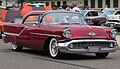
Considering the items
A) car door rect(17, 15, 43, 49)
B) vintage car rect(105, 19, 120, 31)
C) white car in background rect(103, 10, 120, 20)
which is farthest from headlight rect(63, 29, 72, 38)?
white car in background rect(103, 10, 120, 20)

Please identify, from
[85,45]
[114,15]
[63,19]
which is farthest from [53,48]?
[114,15]

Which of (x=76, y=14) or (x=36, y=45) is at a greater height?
(x=76, y=14)

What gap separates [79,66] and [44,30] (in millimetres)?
2378

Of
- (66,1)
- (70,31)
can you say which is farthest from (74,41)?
(66,1)

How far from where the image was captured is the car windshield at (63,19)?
510 inches

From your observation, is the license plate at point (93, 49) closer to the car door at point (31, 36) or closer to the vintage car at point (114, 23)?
the car door at point (31, 36)

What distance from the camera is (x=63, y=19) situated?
13.1 meters

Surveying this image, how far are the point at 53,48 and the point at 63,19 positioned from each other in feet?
3.78

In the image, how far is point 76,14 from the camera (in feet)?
44.3

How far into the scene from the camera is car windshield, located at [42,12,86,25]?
42.5 ft

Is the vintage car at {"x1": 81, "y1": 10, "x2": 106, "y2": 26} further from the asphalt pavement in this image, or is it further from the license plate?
the license plate

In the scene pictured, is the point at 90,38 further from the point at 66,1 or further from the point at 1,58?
the point at 66,1

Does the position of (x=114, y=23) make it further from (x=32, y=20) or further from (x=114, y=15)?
(x=32, y=20)

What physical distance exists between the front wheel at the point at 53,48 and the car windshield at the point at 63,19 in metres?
0.79
